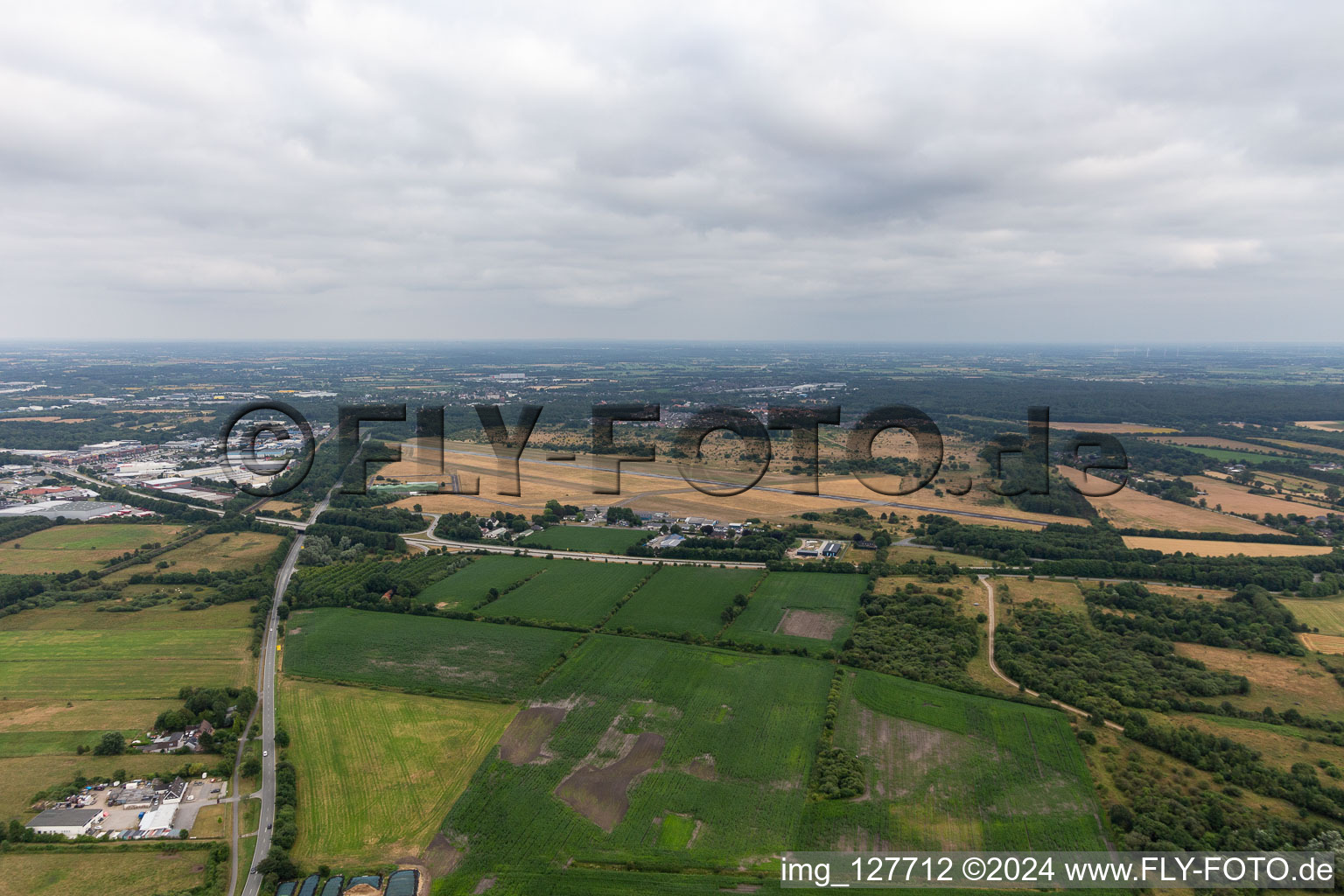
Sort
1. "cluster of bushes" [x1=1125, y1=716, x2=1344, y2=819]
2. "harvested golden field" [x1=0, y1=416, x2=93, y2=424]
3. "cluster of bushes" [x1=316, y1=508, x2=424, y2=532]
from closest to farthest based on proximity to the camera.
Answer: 1. "cluster of bushes" [x1=1125, y1=716, x2=1344, y2=819]
2. "cluster of bushes" [x1=316, y1=508, x2=424, y2=532]
3. "harvested golden field" [x1=0, y1=416, x2=93, y2=424]

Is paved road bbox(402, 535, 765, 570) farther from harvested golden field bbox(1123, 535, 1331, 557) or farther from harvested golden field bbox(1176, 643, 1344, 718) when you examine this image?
harvested golden field bbox(1123, 535, 1331, 557)

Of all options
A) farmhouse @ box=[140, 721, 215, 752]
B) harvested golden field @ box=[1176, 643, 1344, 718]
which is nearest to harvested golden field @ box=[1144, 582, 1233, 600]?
harvested golden field @ box=[1176, 643, 1344, 718]

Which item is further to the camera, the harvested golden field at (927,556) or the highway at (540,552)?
the highway at (540,552)

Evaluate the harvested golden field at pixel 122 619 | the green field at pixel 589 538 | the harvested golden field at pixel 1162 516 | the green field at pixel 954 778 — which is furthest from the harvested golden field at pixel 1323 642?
the harvested golden field at pixel 122 619

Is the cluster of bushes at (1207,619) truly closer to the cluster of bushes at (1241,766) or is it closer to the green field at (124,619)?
the cluster of bushes at (1241,766)

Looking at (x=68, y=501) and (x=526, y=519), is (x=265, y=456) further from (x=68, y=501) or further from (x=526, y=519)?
(x=526, y=519)

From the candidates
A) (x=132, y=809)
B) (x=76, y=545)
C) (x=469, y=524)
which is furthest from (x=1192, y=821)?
(x=76, y=545)

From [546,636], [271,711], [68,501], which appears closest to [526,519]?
[546,636]
